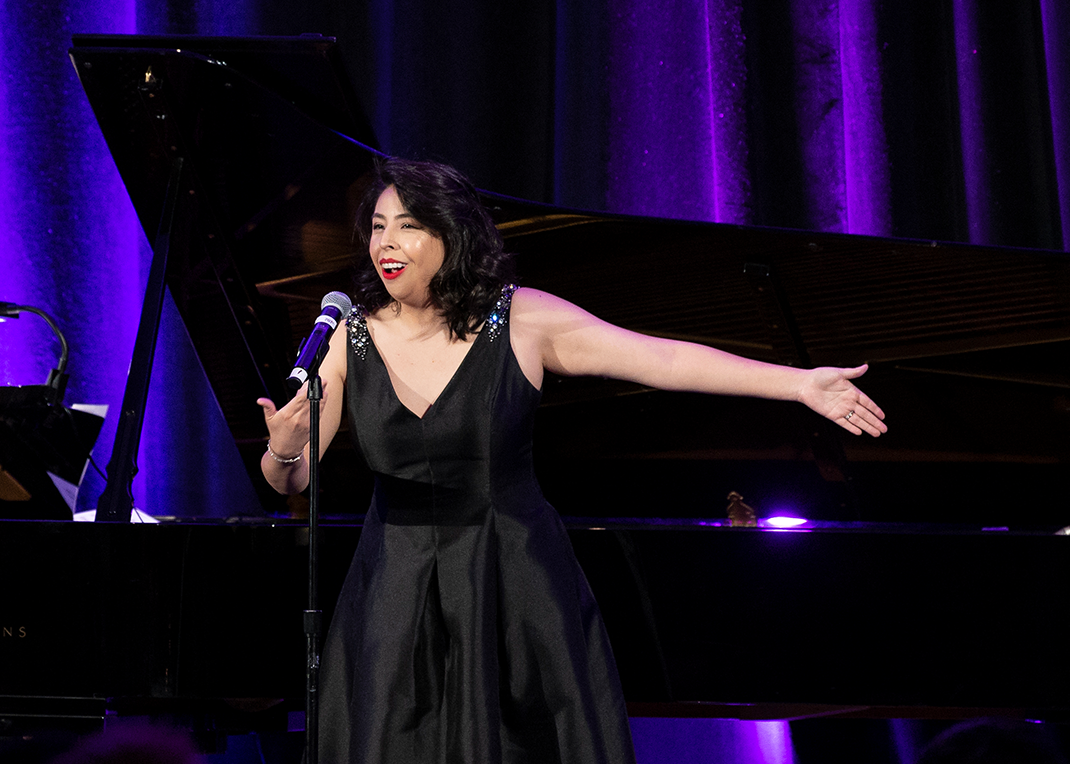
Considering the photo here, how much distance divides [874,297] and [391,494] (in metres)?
1.69

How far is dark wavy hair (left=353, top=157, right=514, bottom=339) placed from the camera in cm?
190

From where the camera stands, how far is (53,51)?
436 centimetres

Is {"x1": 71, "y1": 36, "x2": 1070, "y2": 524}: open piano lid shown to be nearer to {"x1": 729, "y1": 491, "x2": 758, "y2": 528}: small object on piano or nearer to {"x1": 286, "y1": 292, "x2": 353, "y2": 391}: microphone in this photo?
{"x1": 729, "y1": 491, "x2": 758, "y2": 528}: small object on piano

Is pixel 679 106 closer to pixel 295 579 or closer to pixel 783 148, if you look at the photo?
pixel 783 148

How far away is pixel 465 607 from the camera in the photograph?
5.80 ft

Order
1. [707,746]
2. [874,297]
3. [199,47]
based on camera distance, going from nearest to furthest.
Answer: [199,47] < [874,297] < [707,746]

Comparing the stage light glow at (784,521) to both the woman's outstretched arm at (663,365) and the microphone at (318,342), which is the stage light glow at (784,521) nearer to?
the woman's outstretched arm at (663,365)

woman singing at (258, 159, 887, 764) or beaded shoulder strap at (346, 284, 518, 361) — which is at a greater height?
beaded shoulder strap at (346, 284, 518, 361)

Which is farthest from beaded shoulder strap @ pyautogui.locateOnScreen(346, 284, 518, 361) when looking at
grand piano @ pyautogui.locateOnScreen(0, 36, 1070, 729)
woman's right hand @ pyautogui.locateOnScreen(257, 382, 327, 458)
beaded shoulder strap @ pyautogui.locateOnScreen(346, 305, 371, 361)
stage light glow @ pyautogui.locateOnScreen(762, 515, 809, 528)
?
stage light glow @ pyautogui.locateOnScreen(762, 515, 809, 528)

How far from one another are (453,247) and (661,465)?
5.03 feet

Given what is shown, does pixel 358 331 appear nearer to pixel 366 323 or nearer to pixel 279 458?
pixel 366 323

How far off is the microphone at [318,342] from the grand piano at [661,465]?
2.55ft

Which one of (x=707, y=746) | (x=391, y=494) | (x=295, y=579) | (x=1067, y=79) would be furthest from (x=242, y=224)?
(x=1067, y=79)

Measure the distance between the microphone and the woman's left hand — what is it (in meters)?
0.76
